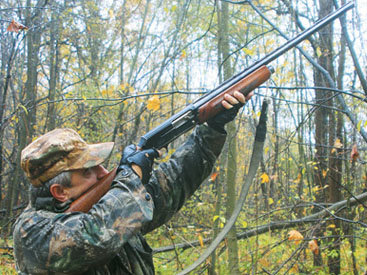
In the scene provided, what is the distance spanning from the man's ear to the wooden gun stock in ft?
0.21

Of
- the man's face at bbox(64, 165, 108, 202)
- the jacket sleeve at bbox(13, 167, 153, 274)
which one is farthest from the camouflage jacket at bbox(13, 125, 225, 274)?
the man's face at bbox(64, 165, 108, 202)

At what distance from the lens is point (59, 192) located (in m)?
1.74

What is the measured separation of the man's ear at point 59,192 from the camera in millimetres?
1717

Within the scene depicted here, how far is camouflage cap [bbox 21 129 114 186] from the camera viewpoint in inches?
66.2

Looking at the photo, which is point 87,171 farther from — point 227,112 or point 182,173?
point 227,112

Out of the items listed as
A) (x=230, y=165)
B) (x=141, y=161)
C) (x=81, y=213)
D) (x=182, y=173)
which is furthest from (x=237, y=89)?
(x=230, y=165)

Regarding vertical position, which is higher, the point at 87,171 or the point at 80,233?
the point at 87,171

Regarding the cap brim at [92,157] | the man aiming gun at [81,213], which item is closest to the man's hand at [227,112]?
the man aiming gun at [81,213]

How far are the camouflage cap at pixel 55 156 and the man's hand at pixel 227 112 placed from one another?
0.83 m

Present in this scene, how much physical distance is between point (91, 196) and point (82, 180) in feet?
0.47

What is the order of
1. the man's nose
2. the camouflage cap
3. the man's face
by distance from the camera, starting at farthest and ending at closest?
1. the man's nose
2. the man's face
3. the camouflage cap

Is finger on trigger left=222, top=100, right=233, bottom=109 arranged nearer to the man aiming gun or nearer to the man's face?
the man aiming gun

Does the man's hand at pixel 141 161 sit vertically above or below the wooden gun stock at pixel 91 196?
above

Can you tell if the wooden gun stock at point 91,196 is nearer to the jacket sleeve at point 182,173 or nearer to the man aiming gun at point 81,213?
the man aiming gun at point 81,213
